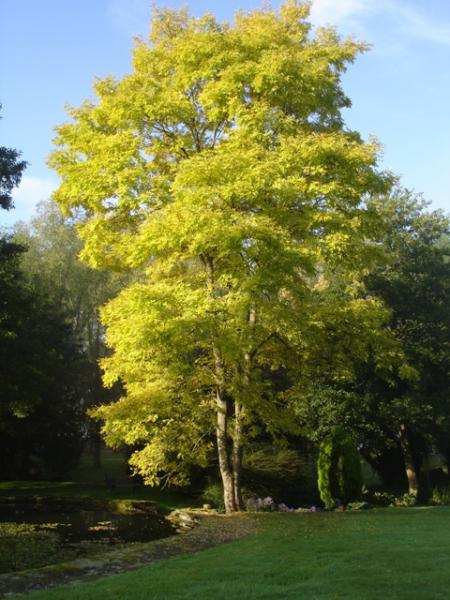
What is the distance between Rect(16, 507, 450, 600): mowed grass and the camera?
6.05 m

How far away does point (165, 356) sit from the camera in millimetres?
11891

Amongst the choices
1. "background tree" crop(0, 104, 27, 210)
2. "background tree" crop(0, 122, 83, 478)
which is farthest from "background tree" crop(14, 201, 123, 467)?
"background tree" crop(0, 104, 27, 210)

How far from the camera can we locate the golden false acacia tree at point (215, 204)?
11383mm

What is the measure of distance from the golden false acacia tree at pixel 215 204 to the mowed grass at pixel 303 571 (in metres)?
3.78

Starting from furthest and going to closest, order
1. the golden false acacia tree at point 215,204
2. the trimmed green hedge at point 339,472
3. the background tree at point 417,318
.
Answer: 1. the background tree at point 417,318
2. the trimmed green hedge at point 339,472
3. the golden false acacia tree at point 215,204

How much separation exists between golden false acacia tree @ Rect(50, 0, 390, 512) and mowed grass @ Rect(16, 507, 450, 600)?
149 inches

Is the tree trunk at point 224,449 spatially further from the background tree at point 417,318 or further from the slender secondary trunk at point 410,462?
the slender secondary trunk at point 410,462

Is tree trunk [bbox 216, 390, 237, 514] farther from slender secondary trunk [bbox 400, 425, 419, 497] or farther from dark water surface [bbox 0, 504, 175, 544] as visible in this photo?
slender secondary trunk [bbox 400, 425, 419, 497]

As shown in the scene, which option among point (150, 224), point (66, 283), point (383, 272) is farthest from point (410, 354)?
point (66, 283)

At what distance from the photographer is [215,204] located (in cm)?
1186

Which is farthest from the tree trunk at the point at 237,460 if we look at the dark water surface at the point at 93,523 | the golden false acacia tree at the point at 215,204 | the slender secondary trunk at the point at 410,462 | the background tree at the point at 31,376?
the background tree at the point at 31,376

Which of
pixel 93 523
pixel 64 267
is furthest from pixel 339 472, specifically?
pixel 64 267

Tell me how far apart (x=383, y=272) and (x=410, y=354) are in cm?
340

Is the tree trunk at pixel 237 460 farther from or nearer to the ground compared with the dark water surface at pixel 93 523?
farther from the ground
